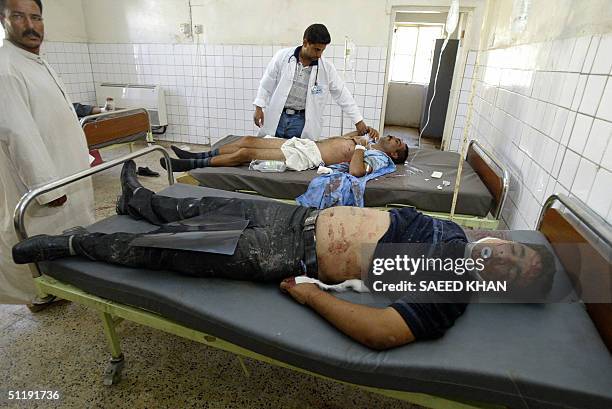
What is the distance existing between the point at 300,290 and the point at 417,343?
45 centimetres

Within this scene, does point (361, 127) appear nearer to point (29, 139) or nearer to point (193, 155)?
point (193, 155)

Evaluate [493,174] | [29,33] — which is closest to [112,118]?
[29,33]

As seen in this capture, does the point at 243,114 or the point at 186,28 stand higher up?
the point at 186,28

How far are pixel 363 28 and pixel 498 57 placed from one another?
191 cm

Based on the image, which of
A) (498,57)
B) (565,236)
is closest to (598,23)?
(565,236)

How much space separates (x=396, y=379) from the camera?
107 cm

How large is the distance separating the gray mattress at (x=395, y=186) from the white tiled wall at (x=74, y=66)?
4221 mm

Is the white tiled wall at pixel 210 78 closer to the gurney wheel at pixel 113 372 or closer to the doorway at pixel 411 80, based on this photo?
the doorway at pixel 411 80

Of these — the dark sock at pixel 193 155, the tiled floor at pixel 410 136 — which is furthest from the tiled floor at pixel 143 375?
the tiled floor at pixel 410 136

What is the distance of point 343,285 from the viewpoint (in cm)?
142

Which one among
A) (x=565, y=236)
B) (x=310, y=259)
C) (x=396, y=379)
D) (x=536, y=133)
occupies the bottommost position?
(x=396, y=379)

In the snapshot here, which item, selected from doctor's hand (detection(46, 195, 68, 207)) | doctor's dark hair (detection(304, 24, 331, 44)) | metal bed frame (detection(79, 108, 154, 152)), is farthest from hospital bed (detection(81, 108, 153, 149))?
doctor's dark hair (detection(304, 24, 331, 44))

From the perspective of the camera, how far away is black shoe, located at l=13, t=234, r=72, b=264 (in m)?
1.45

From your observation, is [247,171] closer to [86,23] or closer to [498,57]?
[498,57]
